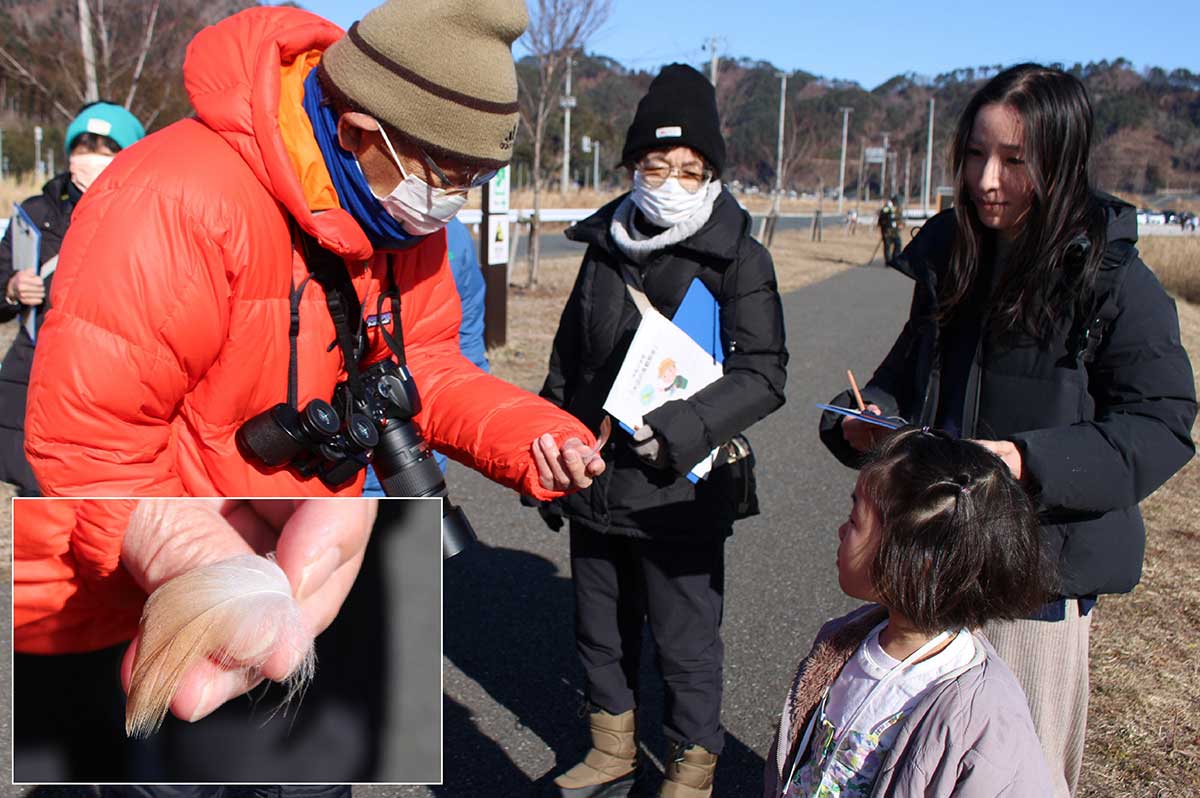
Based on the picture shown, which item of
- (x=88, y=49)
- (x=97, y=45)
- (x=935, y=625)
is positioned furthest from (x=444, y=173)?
(x=97, y=45)

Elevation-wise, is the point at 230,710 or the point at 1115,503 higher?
the point at 1115,503

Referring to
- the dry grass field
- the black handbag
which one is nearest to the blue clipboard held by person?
the dry grass field

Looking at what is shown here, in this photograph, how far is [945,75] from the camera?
5438 inches

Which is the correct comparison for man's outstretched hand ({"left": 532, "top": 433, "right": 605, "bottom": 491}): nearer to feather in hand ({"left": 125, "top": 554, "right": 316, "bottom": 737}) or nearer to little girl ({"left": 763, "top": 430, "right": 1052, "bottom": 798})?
little girl ({"left": 763, "top": 430, "right": 1052, "bottom": 798})

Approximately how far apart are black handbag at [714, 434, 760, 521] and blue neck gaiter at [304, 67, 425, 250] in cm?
135

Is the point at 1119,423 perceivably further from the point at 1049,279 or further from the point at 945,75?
the point at 945,75

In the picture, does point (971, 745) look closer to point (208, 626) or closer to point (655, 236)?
point (208, 626)

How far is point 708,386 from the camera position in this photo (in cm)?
291

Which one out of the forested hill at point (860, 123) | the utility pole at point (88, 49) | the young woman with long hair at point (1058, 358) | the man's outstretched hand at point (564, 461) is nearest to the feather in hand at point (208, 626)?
the man's outstretched hand at point (564, 461)

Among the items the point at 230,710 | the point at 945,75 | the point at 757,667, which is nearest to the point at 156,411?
the point at 230,710

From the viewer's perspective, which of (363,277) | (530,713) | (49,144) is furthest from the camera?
(49,144)

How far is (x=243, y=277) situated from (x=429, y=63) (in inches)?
19.7

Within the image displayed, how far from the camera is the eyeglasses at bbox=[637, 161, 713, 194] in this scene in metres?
2.98

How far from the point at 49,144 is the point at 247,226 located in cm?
4079
